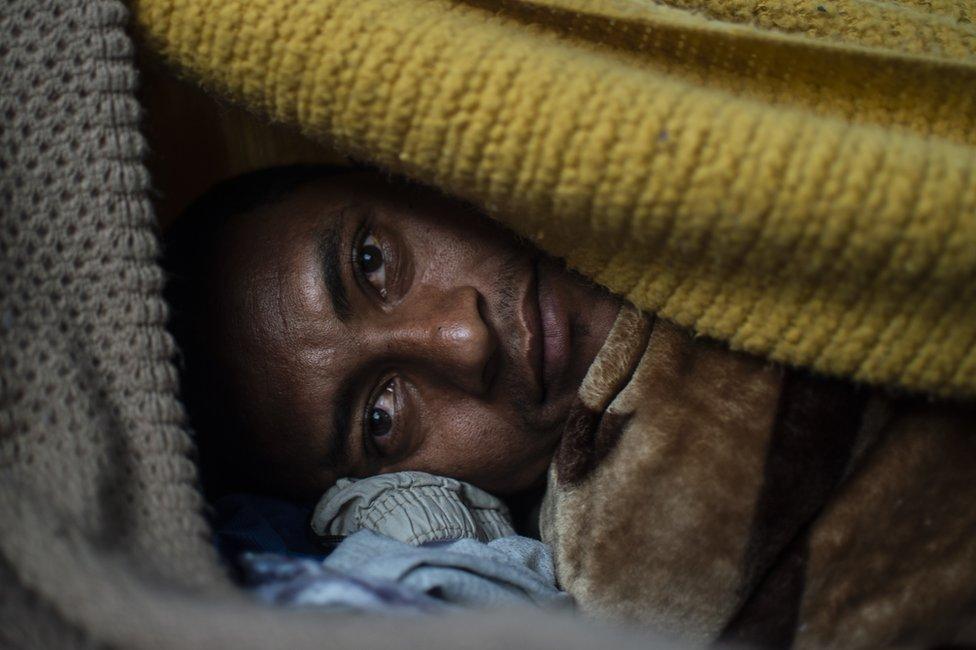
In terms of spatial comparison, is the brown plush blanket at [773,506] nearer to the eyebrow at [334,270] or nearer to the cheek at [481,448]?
the cheek at [481,448]

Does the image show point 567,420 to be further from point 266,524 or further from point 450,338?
point 266,524

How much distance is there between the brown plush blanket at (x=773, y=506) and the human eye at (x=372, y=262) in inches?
13.4

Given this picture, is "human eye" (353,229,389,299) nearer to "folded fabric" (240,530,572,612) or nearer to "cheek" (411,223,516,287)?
"cheek" (411,223,516,287)

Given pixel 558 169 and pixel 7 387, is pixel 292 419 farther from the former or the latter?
pixel 558 169

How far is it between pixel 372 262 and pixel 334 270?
55mm

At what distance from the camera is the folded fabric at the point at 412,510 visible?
2.74 ft

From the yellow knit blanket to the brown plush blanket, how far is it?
2.4 inches

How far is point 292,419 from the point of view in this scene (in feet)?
3.10

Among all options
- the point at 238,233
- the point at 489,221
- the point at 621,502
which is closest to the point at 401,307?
the point at 489,221

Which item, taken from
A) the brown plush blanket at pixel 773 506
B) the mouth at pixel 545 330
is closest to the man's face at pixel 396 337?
the mouth at pixel 545 330

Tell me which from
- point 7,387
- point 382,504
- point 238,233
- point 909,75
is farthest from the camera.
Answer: point 238,233

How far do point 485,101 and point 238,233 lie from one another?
20.4 inches

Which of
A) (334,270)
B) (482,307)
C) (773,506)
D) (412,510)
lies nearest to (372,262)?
(334,270)

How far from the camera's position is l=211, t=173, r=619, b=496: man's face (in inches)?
33.8
